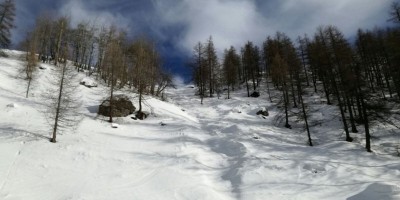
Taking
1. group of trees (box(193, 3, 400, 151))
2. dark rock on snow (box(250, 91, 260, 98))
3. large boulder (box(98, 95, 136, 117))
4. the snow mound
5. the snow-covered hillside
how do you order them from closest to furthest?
the snow mound
the snow-covered hillside
group of trees (box(193, 3, 400, 151))
large boulder (box(98, 95, 136, 117))
dark rock on snow (box(250, 91, 260, 98))

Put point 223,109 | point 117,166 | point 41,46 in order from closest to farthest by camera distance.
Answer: point 117,166, point 223,109, point 41,46

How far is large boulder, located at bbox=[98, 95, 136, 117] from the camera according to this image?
29078 millimetres

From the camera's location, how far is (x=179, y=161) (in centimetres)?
1864

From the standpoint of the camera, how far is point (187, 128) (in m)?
27.5

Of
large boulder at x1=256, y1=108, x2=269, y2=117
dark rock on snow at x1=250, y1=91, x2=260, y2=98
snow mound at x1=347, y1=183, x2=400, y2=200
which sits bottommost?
snow mound at x1=347, y1=183, x2=400, y2=200

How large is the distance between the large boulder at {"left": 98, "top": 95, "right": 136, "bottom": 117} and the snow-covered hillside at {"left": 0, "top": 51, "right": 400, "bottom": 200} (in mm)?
989

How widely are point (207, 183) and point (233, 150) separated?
6.29 metres

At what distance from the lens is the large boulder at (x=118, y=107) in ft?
95.4

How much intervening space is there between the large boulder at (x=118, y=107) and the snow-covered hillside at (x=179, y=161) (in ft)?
3.25

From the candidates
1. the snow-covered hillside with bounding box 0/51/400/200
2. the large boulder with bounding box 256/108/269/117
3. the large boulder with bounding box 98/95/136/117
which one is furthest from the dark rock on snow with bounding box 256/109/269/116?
the large boulder with bounding box 98/95/136/117

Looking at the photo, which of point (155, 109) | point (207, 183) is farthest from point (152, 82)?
point (207, 183)

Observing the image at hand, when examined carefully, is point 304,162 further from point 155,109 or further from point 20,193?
point 155,109

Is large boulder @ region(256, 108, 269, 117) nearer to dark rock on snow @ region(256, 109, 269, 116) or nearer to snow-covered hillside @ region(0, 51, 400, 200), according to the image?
dark rock on snow @ region(256, 109, 269, 116)

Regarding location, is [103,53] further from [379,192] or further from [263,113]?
[379,192]
